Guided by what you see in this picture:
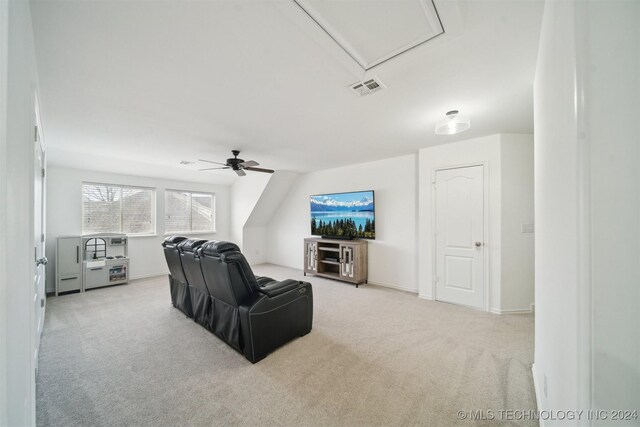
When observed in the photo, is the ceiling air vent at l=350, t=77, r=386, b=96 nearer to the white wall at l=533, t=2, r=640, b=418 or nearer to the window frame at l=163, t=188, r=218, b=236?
the white wall at l=533, t=2, r=640, b=418

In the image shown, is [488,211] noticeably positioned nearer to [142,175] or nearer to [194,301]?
[194,301]

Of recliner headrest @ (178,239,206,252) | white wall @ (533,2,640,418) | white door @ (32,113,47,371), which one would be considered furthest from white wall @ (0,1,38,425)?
white wall @ (533,2,640,418)

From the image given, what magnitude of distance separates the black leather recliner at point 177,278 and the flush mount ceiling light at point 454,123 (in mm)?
3498

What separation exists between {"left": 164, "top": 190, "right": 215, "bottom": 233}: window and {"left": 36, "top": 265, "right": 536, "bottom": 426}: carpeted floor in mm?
2851

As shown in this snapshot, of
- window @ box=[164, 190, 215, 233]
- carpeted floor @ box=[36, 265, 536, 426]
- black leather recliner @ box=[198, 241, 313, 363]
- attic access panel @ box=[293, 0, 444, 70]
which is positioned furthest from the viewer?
window @ box=[164, 190, 215, 233]

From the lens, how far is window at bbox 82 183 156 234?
4.74 metres

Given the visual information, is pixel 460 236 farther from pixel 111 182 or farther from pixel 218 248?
pixel 111 182

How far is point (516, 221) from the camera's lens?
3287mm

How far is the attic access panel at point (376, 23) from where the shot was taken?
1248 mm

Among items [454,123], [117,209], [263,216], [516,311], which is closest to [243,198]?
[263,216]

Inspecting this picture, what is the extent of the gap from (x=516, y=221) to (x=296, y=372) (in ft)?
11.3

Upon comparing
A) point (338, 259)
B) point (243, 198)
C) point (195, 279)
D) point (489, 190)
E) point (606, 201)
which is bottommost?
point (338, 259)

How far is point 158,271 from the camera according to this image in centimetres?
551

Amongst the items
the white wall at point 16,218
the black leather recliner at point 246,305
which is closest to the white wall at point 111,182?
Answer: the black leather recliner at point 246,305
